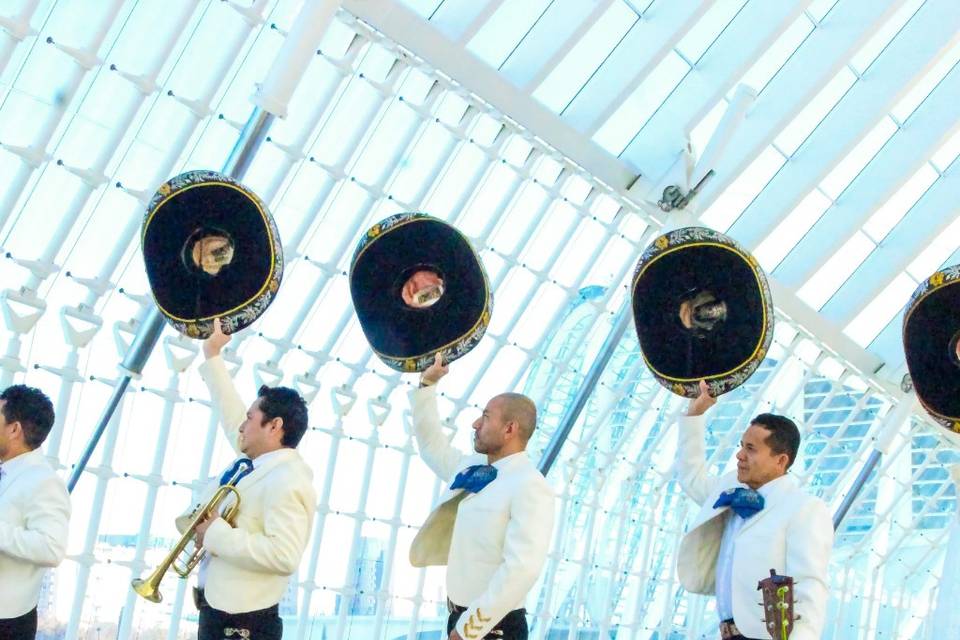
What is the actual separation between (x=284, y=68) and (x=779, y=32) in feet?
20.4

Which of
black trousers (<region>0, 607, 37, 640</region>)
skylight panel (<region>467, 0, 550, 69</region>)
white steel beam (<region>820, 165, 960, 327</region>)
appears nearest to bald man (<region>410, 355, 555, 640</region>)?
black trousers (<region>0, 607, 37, 640</region>)

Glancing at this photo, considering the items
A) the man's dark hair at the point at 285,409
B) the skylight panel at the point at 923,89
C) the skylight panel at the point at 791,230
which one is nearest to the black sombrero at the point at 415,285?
the man's dark hair at the point at 285,409

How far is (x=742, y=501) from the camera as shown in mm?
6391

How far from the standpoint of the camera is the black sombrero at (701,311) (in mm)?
7320

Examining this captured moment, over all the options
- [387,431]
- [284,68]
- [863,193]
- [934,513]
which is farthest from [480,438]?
[934,513]

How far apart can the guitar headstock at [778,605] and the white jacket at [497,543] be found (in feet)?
3.22

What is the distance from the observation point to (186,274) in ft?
23.7

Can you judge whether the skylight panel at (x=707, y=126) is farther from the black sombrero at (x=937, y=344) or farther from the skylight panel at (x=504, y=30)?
the black sombrero at (x=937, y=344)

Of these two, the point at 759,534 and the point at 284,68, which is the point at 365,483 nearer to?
the point at 284,68

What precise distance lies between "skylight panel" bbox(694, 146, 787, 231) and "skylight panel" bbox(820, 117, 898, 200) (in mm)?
806

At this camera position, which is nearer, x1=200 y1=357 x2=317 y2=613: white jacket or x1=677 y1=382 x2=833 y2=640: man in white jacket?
x1=200 y1=357 x2=317 y2=613: white jacket

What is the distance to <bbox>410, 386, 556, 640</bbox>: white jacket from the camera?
6.07 metres

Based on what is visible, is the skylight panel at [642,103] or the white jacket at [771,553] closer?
the white jacket at [771,553]

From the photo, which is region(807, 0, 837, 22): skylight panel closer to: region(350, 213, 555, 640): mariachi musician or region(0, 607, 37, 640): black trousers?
region(350, 213, 555, 640): mariachi musician
